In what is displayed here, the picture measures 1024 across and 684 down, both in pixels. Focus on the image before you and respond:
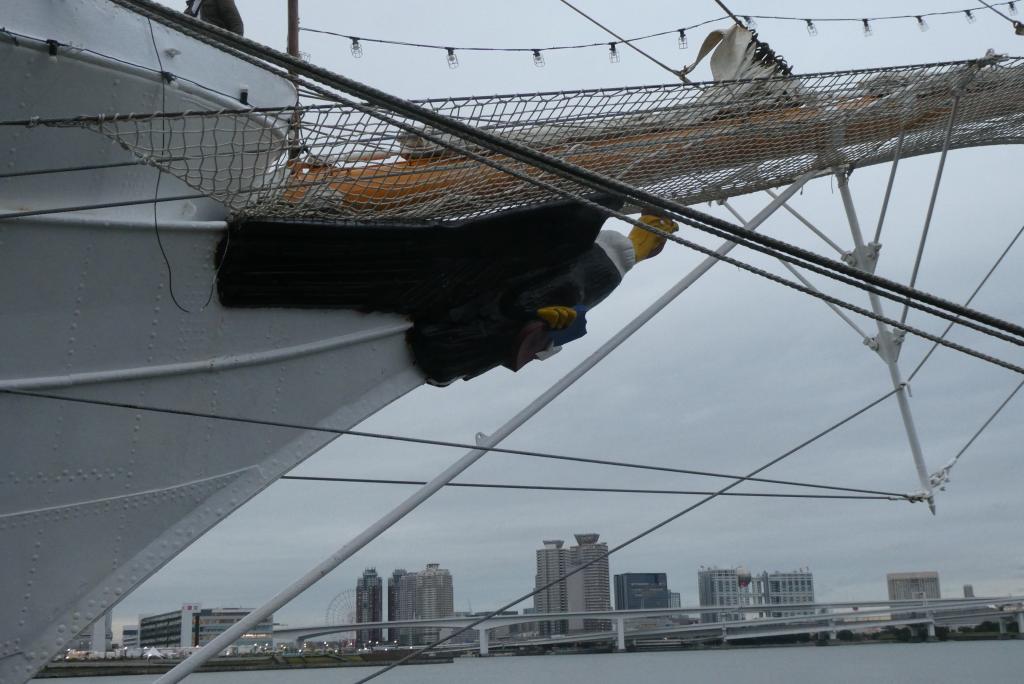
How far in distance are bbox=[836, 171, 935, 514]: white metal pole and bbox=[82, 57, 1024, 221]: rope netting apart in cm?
24

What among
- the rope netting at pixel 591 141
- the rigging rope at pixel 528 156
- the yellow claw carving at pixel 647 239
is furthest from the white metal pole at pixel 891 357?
the rigging rope at pixel 528 156

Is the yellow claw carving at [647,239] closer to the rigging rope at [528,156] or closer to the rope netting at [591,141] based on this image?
the rope netting at [591,141]

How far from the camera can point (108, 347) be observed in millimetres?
4234

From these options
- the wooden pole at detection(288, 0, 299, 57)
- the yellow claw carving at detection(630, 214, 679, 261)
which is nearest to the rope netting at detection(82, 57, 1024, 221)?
the yellow claw carving at detection(630, 214, 679, 261)

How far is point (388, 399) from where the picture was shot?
5176mm

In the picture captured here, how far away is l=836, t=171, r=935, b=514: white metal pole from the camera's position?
21.6 feet

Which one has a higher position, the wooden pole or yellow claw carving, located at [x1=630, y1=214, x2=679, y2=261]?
the wooden pole

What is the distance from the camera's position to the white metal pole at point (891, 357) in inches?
260

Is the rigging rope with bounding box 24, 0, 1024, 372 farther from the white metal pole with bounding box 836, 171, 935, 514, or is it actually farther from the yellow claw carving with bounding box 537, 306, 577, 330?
the white metal pole with bounding box 836, 171, 935, 514

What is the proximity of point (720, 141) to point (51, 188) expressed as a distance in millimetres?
3289

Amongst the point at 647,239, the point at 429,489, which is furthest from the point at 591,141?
the point at 429,489

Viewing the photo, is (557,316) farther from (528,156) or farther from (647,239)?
(528,156)

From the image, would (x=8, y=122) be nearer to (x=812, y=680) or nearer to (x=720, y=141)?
(x=720, y=141)

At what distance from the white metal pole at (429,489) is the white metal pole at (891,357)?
0.79 metres
